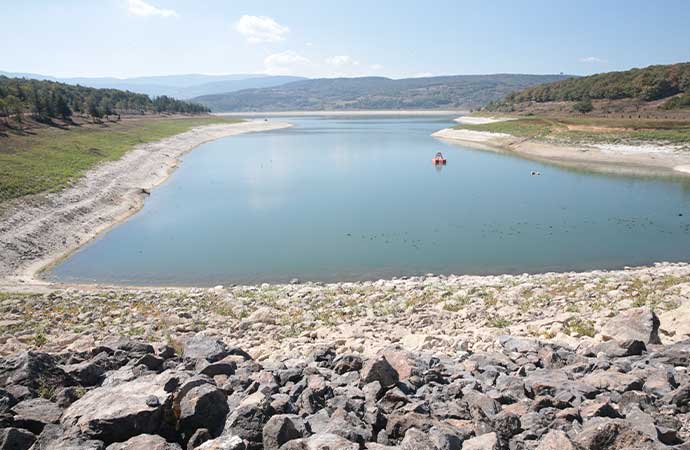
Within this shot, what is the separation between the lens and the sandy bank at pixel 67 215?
20.8 metres

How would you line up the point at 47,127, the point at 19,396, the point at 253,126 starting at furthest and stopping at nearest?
the point at 253,126 < the point at 47,127 < the point at 19,396

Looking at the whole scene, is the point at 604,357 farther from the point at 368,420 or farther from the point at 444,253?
the point at 444,253

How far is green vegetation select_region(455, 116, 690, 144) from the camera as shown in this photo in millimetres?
56969

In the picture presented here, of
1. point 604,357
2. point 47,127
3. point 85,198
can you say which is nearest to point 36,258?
point 85,198

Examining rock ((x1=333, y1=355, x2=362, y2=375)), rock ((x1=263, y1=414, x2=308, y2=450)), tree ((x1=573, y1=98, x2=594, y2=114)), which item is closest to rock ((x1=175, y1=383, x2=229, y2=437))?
rock ((x1=263, y1=414, x2=308, y2=450))

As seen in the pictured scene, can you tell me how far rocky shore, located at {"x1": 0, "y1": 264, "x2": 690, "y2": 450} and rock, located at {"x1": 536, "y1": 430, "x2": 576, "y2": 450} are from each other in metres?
0.02

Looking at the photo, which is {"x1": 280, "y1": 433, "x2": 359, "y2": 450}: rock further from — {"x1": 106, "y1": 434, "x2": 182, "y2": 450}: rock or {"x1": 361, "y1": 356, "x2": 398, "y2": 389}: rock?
{"x1": 361, "y1": 356, "x2": 398, "y2": 389}: rock

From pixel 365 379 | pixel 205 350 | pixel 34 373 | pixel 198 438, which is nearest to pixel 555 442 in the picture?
pixel 365 379

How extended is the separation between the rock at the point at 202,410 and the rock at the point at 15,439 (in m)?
1.61

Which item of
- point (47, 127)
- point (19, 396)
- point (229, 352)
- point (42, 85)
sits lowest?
point (229, 352)

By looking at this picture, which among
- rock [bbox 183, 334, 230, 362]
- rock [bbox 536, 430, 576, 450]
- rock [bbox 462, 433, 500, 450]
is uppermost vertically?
rock [bbox 536, 430, 576, 450]

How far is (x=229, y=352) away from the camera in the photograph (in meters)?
8.61

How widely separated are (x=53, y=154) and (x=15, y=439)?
41.0 m

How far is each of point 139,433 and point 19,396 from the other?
197cm
